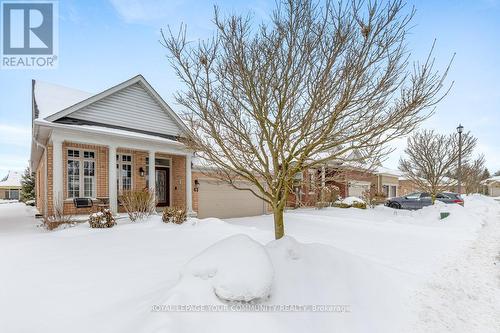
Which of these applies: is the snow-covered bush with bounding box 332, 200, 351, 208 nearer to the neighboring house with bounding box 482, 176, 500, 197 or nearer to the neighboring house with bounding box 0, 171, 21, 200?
the neighboring house with bounding box 0, 171, 21, 200

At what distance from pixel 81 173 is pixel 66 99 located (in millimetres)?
3488

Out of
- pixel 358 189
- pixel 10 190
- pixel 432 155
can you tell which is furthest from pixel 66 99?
pixel 10 190

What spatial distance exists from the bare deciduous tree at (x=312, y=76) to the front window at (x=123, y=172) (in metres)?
8.51

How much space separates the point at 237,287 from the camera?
10.7 feet

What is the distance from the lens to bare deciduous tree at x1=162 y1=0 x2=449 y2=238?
374 cm

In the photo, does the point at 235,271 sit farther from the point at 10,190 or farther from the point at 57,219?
the point at 10,190

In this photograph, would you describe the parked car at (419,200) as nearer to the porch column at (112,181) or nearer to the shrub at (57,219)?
the porch column at (112,181)

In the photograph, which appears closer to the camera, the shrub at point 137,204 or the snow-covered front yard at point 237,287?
the snow-covered front yard at point 237,287

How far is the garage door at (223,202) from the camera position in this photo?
535 inches

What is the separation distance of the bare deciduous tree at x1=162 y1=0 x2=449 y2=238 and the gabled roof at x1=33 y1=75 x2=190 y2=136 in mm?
4715

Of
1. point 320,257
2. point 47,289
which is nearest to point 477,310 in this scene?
point 320,257

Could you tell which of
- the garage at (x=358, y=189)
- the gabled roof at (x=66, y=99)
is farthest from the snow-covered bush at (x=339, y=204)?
the gabled roof at (x=66, y=99)

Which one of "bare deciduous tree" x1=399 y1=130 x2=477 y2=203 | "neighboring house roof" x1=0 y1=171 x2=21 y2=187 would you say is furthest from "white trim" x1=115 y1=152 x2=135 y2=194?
"neighboring house roof" x1=0 y1=171 x2=21 y2=187

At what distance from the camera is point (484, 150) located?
28.3 m
